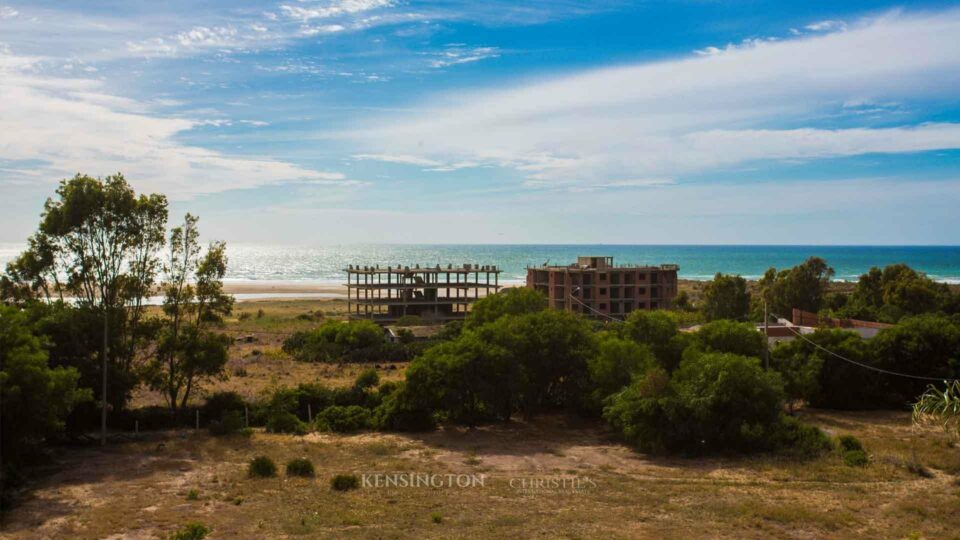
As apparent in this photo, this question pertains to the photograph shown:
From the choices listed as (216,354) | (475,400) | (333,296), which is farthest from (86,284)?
(333,296)

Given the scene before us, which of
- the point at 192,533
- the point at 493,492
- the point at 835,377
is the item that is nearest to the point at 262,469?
the point at 192,533

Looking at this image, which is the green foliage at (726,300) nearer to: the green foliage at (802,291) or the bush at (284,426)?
the green foliage at (802,291)

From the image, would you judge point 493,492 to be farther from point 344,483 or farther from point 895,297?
point 895,297

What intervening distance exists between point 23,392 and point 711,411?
2532cm

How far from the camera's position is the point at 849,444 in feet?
98.6

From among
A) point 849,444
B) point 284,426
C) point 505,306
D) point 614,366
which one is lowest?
point 284,426

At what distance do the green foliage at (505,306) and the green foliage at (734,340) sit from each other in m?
10.5

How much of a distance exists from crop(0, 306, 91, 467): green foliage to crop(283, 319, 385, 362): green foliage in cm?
3382

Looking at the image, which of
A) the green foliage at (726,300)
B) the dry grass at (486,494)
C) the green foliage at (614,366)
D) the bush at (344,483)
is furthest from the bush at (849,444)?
the green foliage at (726,300)

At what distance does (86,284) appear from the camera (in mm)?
35812

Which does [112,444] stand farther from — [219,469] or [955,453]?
[955,453]

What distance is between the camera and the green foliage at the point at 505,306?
46469 mm

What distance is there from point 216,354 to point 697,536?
25.0m

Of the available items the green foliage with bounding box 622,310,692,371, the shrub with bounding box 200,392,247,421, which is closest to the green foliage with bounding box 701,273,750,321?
the green foliage with bounding box 622,310,692,371
